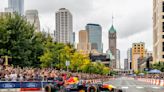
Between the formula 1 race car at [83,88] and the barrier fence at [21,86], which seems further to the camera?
the barrier fence at [21,86]

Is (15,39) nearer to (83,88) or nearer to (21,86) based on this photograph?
(21,86)

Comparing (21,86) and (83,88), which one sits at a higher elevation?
(83,88)

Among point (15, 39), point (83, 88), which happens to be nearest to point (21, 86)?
point (83, 88)

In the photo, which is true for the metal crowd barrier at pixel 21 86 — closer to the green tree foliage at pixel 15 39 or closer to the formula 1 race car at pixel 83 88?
the formula 1 race car at pixel 83 88

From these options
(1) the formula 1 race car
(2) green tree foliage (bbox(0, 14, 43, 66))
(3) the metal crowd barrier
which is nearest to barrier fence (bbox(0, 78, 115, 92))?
(3) the metal crowd barrier

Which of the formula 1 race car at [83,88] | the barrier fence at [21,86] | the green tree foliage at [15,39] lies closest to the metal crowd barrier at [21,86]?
the barrier fence at [21,86]

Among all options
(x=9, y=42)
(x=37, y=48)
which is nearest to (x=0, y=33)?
(x=9, y=42)

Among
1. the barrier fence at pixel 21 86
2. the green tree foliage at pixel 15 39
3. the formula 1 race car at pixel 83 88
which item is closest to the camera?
the formula 1 race car at pixel 83 88

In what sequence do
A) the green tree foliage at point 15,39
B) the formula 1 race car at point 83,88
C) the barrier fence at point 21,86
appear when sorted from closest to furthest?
the formula 1 race car at point 83,88 → the barrier fence at point 21,86 → the green tree foliage at point 15,39

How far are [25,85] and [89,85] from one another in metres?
12.1

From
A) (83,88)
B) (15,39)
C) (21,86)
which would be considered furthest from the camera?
(15,39)

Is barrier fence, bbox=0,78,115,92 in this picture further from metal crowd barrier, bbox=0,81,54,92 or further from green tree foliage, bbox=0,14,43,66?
green tree foliage, bbox=0,14,43,66

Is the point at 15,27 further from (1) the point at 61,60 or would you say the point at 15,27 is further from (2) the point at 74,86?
(2) the point at 74,86

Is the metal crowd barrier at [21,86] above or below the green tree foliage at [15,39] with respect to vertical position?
below
